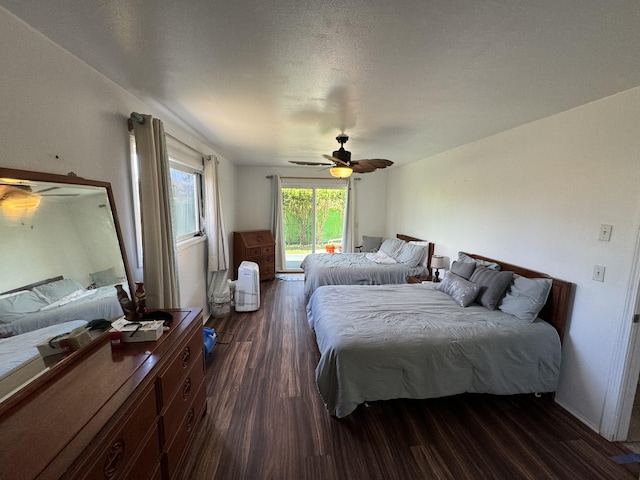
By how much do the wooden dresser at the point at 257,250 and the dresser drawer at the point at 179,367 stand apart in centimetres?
329

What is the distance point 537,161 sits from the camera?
2398 mm

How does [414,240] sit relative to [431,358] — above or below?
above

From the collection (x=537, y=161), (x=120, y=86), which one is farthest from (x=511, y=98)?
(x=120, y=86)

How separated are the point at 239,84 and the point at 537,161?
2.53 meters

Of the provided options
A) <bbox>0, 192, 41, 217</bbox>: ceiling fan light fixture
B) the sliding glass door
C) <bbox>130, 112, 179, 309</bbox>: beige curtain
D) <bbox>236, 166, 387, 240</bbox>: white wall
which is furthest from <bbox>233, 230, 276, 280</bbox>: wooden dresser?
<bbox>0, 192, 41, 217</bbox>: ceiling fan light fixture

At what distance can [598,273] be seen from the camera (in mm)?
1943

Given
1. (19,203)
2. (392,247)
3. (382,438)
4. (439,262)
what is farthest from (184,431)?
(392,247)

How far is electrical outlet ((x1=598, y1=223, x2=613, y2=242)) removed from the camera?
1.88m

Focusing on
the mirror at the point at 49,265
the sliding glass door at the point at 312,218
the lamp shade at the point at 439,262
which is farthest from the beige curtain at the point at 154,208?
the sliding glass door at the point at 312,218

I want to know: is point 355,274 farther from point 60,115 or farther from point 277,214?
point 60,115

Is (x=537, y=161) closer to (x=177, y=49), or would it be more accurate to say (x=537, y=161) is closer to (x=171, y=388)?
(x=177, y=49)

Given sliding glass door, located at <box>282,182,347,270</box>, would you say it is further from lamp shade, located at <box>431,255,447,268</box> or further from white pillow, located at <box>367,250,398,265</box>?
lamp shade, located at <box>431,255,447,268</box>

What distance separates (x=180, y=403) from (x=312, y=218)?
484 centimetres

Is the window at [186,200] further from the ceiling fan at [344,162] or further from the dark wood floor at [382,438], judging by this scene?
Answer: the dark wood floor at [382,438]
